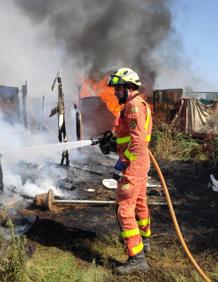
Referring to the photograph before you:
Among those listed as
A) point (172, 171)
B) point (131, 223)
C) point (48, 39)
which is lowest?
point (172, 171)

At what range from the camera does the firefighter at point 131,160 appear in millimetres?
3752

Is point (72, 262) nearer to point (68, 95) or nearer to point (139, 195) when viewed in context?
point (139, 195)

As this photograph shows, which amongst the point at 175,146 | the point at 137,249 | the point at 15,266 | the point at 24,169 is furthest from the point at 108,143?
the point at 175,146

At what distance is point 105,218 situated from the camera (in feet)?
17.8

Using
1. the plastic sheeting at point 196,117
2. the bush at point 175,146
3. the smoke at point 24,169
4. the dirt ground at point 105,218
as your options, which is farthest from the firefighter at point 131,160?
the plastic sheeting at point 196,117

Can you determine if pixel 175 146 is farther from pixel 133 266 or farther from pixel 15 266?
pixel 15 266

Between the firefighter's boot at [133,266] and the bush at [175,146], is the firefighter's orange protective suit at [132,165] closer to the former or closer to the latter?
the firefighter's boot at [133,266]

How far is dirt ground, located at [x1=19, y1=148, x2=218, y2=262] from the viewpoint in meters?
4.65

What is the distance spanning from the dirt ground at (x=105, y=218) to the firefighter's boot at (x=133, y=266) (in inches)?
19.2

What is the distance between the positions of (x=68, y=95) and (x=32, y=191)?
1809cm

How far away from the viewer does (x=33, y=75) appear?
80.4 feet

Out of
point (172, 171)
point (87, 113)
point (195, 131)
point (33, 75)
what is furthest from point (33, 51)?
point (172, 171)

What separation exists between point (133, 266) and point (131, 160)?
3.60ft

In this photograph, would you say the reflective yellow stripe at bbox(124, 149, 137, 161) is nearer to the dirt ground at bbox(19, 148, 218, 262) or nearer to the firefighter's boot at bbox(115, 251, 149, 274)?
the firefighter's boot at bbox(115, 251, 149, 274)
